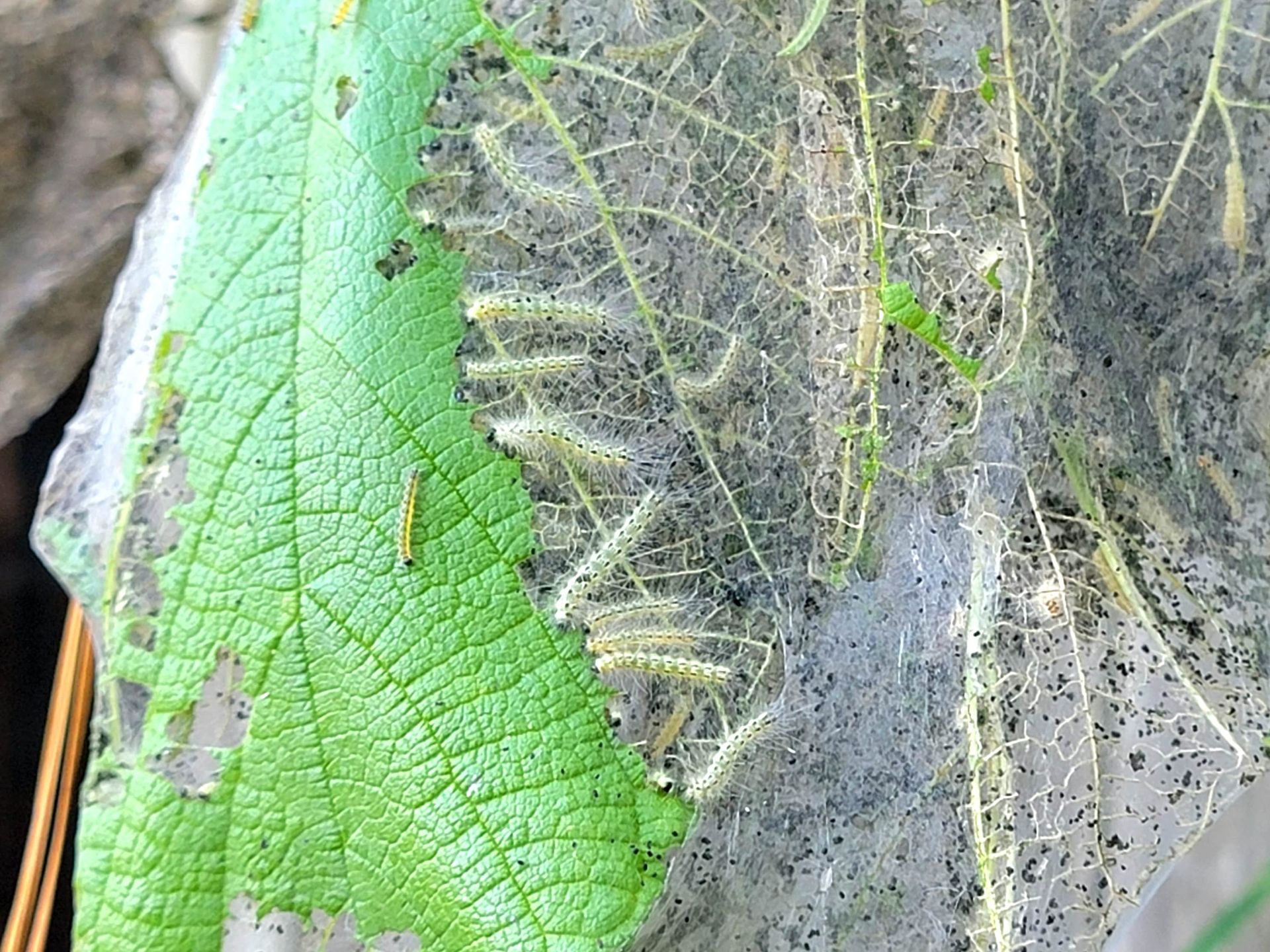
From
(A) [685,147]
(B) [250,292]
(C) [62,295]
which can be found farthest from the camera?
(C) [62,295]

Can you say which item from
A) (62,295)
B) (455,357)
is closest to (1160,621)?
(455,357)

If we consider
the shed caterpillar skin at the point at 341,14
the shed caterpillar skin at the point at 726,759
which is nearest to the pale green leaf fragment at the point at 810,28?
the shed caterpillar skin at the point at 341,14

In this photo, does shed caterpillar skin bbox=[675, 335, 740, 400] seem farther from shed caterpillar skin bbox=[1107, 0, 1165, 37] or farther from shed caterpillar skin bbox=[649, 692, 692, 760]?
shed caterpillar skin bbox=[1107, 0, 1165, 37]

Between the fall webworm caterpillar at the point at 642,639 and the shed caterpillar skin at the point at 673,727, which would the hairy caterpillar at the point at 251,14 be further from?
the shed caterpillar skin at the point at 673,727

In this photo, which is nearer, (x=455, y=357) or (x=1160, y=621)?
(x=455, y=357)

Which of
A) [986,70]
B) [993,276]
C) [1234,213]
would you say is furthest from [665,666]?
[1234,213]

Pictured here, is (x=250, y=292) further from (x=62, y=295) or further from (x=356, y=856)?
(x=62, y=295)

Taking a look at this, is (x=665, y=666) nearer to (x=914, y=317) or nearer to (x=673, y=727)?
(x=673, y=727)

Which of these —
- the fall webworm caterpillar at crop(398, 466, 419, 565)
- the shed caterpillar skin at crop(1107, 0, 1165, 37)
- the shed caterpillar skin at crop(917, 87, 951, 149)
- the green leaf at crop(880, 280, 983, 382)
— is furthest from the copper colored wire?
the shed caterpillar skin at crop(1107, 0, 1165, 37)
